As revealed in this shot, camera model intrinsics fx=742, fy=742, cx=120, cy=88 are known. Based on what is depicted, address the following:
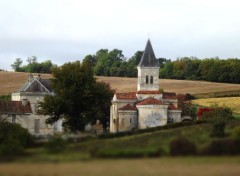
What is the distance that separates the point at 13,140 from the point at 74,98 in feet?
95.5

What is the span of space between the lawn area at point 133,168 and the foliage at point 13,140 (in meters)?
2.49

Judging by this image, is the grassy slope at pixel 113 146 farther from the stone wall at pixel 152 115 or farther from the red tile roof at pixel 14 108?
the red tile roof at pixel 14 108

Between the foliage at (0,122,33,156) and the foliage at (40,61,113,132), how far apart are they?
17.3 meters

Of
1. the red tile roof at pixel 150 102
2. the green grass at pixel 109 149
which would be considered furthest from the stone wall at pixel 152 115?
the green grass at pixel 109 149

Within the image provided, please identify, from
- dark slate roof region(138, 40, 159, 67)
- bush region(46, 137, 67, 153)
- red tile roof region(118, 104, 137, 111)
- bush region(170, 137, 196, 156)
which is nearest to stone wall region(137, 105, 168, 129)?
red tile roof region(118, 104, 137, 111)

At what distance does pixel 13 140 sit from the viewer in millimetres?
46812

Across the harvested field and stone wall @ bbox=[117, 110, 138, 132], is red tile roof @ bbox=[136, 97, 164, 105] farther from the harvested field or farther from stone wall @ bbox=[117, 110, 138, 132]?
the harvested field

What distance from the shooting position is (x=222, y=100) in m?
116

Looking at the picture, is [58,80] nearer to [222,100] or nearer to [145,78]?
[145,78]

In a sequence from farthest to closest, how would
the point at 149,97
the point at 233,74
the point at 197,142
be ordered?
the point at 233,74 < the point at 149,97 < the point at 197,142

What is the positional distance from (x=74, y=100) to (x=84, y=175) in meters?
39.5

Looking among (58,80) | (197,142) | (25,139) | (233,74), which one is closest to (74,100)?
(58,80)

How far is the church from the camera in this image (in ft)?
255

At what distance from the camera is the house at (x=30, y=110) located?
3282 inches
